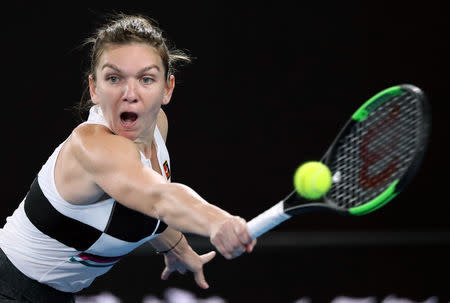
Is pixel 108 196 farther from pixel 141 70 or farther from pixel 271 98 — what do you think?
pixel 271 98

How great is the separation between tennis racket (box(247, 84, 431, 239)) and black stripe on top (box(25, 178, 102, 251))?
0.57 metres

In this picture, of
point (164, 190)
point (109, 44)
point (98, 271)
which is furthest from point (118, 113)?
point (98, 271)

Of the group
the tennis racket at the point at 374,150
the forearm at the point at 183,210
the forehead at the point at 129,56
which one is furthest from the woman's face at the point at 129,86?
the tennis racket at the point at 374,150

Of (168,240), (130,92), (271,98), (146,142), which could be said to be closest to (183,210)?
(130,92)

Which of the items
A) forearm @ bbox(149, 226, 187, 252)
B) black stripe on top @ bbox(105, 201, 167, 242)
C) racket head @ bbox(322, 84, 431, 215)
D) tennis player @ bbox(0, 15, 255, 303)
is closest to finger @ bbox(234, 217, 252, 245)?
tennis player @ bbox(0, 15, 255, 303)

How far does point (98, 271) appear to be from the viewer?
7.29ft

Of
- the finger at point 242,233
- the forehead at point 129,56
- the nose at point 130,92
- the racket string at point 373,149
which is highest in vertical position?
the forehead at point 129,56

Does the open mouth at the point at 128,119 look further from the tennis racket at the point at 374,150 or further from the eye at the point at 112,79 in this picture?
the tennis racket at the point at 374,150

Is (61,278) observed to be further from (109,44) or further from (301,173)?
(301,173)

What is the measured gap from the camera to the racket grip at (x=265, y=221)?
5.36 ft

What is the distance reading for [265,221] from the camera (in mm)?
1660

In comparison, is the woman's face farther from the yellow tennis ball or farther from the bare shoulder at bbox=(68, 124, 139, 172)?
the yellow tennis ball

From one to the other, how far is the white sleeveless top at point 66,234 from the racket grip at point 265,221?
46cm

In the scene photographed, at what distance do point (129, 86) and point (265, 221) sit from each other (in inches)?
22.2
